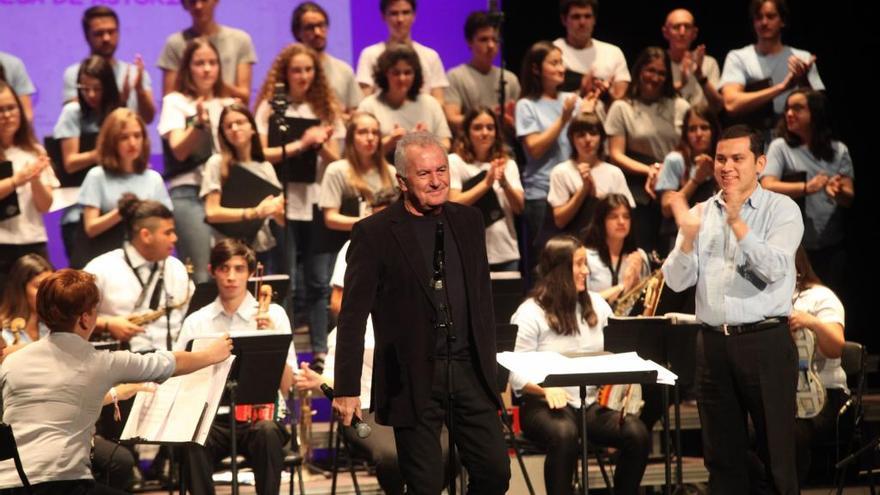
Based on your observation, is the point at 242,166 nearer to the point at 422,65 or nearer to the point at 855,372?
the point at 422,65

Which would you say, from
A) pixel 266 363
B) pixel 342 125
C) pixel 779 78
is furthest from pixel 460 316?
pixel 779 78

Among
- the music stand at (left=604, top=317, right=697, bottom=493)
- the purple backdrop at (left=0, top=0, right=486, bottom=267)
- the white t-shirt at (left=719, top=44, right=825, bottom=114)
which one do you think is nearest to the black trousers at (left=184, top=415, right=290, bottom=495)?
the music stand at (left=604, top=317, right=697, bottom=493)

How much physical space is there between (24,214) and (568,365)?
398 centimetres

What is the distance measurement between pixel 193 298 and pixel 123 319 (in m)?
0.43

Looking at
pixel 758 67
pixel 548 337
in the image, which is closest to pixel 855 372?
pixel 548 337

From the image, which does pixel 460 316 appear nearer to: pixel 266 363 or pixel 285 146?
pixel 266 363

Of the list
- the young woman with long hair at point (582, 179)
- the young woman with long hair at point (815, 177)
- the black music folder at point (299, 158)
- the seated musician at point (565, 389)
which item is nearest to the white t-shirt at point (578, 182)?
the young woman with long hair at point (582, 179)

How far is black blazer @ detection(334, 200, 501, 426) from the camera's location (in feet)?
16.0

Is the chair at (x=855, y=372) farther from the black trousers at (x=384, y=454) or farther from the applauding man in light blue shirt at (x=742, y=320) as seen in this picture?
the black trousers at (x=384, y=454)

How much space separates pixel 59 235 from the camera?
938 cm

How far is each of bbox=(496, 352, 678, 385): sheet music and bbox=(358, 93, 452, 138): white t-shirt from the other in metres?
3.21

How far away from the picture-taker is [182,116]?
8.38 metres

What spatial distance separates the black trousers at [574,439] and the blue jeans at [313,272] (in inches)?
64.9

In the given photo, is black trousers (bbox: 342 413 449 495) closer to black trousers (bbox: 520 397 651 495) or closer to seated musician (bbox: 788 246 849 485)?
black trousers (bbox: 520 397 651 495)
